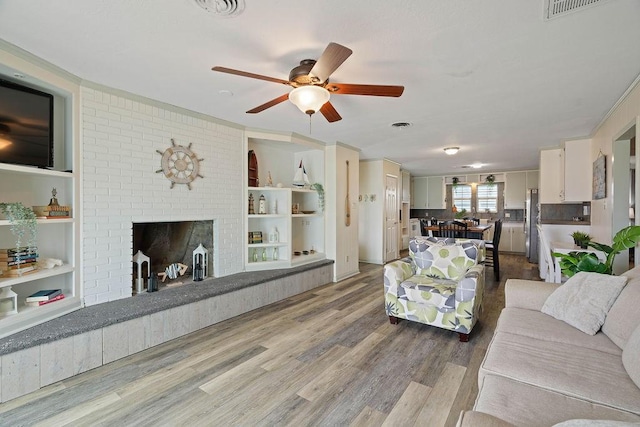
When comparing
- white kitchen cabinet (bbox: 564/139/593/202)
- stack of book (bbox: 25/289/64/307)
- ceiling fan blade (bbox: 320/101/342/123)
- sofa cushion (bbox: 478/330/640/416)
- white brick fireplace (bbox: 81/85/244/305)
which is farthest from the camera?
white kitchen cabinet (bbox: 564/139/593/202)

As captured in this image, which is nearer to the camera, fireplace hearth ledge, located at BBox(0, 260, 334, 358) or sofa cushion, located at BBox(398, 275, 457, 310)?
fireplace hearth ledge, located at BBox(0, 260, 334, 358)

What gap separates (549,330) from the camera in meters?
1.81

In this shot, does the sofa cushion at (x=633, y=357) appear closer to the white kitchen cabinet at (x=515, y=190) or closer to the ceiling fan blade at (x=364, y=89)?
the ceiling fan blade at (x=364, y=89)

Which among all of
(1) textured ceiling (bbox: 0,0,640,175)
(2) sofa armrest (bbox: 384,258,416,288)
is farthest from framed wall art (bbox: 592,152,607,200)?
(2) sofa armrest (bbox: 384,258,416,288)

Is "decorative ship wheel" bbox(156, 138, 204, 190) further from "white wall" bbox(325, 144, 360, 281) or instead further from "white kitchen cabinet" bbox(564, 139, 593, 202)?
"white kitchen cabinet" bbox(564, 139, 593, 202)

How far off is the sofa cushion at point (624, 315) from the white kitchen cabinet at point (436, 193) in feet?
23.6

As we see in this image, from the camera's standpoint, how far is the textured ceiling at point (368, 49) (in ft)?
5.33

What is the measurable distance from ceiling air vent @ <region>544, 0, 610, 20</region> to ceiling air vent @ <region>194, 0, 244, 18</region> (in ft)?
5.39

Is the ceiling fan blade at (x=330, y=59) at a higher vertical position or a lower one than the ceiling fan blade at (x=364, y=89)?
higher

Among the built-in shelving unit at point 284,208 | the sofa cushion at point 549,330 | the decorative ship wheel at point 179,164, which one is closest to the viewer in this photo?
the sofa cushion at point 549,330

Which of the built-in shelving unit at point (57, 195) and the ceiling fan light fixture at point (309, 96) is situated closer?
the ceiling fan light fixture at point (309, 96)

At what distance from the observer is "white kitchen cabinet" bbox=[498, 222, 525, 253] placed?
7.51m

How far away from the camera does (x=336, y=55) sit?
169cm

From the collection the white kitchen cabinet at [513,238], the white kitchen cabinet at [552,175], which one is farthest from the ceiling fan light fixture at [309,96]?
the white kitchen cabinet at [513,238]
